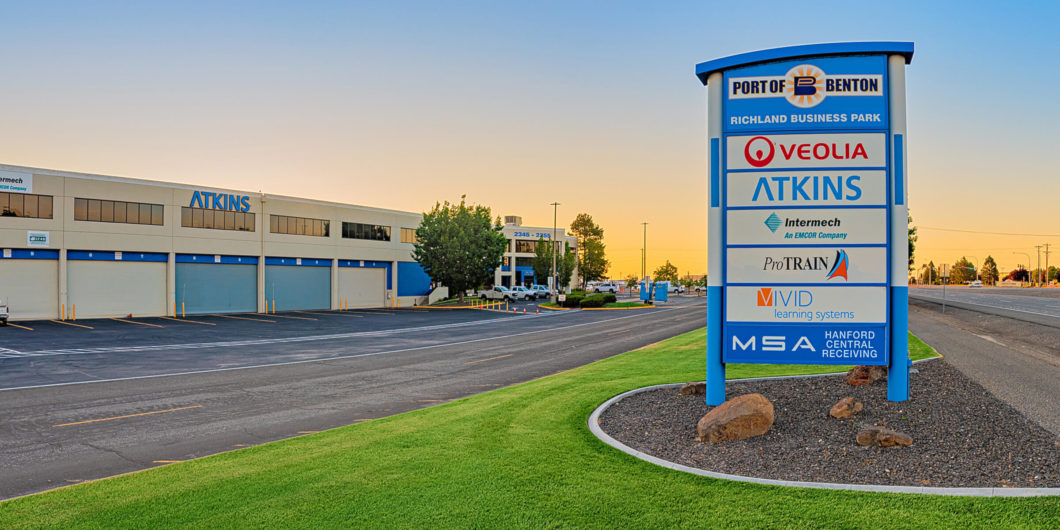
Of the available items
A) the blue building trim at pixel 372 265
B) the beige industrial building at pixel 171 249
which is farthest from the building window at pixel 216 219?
the blue building trim at pixel 372 265

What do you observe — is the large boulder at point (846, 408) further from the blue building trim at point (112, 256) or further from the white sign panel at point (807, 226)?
the blue building trim at point (112, 256)

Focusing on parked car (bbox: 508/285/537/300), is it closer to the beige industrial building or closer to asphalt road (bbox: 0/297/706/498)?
the beige industrial building

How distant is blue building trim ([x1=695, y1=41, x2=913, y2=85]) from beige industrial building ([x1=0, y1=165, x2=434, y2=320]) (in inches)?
1588

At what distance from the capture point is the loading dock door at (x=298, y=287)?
151ft

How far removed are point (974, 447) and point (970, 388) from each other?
265 centimetres

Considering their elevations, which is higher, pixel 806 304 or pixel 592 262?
pixel 592 262

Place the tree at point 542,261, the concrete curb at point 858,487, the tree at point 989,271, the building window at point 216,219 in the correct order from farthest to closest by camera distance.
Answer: the tree at point 989,271 → the tree at point 542,261 → the building window at point 216,219 → the concrete curb at point 858,487

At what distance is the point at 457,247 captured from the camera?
51.8m

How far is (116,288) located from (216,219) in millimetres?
7643

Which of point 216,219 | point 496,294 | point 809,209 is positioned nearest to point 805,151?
point 809,209

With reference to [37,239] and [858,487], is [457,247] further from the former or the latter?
[858,487]

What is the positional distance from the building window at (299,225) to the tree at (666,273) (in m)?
99.7

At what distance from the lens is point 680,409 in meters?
8.52

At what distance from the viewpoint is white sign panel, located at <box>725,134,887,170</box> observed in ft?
26.3
